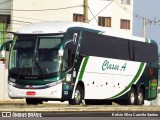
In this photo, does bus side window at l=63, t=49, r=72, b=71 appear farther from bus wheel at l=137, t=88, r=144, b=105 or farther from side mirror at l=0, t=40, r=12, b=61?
bus wheel at l=137, t=88, r=144, b=105

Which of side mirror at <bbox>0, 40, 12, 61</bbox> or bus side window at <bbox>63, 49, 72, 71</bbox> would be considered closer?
bus side window at <bbox>63, 49, 72, 71</bbox>

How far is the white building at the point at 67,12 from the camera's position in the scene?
63688 millimetres

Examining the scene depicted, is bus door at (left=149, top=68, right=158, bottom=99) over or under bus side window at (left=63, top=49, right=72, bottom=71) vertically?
under

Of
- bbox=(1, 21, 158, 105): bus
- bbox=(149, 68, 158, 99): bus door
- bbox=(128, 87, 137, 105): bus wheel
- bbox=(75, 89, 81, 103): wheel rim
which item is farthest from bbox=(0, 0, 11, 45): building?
bbox=(75, 89, 81, 103): wheel rim

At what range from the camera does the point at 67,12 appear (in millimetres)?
66375

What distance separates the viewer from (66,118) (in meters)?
18.8

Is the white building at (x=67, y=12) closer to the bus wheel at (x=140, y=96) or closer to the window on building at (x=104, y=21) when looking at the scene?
the window on building at (x=104, y=21)

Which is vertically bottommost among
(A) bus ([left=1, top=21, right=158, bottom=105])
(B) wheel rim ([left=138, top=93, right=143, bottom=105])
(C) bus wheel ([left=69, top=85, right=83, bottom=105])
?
(B) wheel rim ([left=138, top=93, right=143, bottom=105])

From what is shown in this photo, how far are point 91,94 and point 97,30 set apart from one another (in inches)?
126

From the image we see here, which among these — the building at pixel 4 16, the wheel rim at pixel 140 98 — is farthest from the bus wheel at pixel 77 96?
the building at pixel 4 16

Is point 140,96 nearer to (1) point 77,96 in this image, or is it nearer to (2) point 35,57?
(1) point 77,96

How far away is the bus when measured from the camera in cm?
2642

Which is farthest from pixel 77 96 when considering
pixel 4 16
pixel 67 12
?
pixel 67 12

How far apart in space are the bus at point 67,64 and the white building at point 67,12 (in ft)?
99.6
